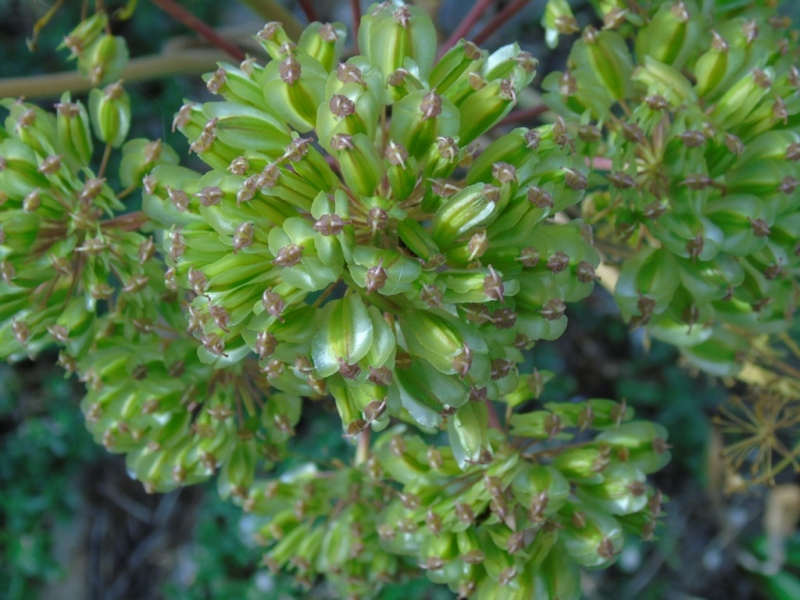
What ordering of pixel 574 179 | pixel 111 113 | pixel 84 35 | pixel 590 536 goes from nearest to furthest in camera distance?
pixel 574 179
pixel 590 536
pixel 111 113
pixel 84 35

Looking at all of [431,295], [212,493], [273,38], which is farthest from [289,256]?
[212,493]

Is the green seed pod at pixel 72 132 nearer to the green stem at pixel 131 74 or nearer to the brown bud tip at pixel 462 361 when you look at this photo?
the green stem at pixel 131 74

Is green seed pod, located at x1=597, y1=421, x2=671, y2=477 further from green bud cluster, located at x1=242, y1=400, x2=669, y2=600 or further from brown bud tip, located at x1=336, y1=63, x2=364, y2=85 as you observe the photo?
brown bud tip, located at x1=336, y1=63, x2=364, y2=85

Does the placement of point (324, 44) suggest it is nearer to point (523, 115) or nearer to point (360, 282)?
point (360, 282)

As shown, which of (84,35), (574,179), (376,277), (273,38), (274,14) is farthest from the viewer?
(274,14)

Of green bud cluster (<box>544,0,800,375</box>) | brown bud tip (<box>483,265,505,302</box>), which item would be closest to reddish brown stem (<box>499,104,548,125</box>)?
green bud cluster (<box>544,0,800,375</box>)

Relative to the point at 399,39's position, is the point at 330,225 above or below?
below

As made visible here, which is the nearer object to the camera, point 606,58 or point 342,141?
point 342,141
